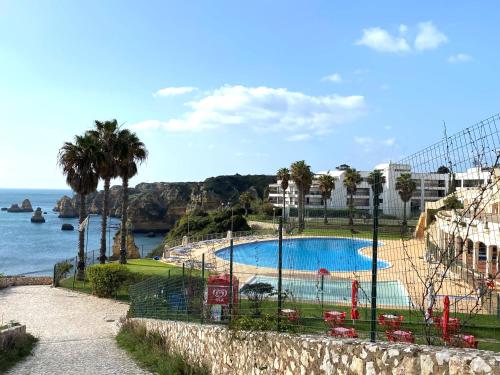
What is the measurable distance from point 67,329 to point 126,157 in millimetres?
16990

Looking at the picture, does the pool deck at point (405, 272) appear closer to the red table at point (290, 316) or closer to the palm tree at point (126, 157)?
the red table at point (290, 316)

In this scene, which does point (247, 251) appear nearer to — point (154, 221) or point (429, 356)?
point (429, 356)

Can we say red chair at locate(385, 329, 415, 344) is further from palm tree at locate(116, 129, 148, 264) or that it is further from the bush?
palm tree at locate(116, 129, 148, 264)

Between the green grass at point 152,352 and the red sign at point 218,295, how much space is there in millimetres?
1544

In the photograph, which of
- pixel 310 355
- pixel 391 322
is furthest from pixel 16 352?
pixel 391 322

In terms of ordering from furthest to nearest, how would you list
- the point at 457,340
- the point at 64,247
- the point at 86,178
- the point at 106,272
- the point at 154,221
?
the point at 154,221 → the point at 64,247 → the point at 86,178 → the point at 106,272 → the point at 457,340

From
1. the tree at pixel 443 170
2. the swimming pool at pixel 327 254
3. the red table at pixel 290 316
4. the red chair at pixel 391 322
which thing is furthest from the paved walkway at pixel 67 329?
the tree at pixel 443 170

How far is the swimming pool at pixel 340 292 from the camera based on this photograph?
53.9ft

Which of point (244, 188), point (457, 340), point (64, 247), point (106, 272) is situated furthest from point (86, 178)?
point (244, 188)

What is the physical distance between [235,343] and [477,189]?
5143 mm

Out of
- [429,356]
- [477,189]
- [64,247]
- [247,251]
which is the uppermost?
[477,189]

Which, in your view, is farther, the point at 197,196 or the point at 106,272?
the point at 197,196

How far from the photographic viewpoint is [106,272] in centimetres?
2609

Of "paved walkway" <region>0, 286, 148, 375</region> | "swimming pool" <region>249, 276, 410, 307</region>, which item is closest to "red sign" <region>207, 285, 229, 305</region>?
"paved walkway" <region>0, 286, 148, 375</region>
